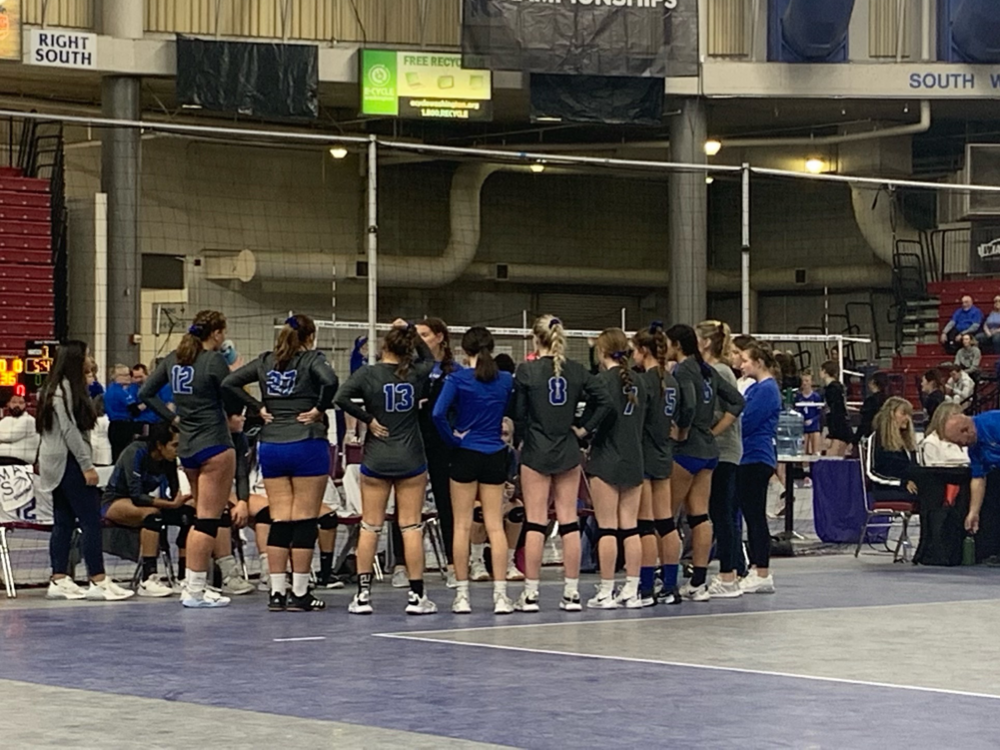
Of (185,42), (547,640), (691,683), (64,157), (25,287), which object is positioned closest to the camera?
(691,683)

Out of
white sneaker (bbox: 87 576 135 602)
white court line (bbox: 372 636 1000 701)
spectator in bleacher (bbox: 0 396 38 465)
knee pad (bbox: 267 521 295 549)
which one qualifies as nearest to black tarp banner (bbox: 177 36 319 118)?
spectator in bleacher (bbox: 0 396 38 465)

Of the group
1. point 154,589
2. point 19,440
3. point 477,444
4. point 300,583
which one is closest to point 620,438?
point 477,444

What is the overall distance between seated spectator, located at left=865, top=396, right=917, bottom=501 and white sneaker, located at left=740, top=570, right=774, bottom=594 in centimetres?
304

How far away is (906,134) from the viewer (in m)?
32.2

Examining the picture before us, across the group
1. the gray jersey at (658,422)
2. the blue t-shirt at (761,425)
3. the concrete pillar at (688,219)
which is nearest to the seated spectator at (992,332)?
the concrete pillar at (688,219)

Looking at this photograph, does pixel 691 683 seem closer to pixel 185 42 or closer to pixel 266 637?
pixel 266 637

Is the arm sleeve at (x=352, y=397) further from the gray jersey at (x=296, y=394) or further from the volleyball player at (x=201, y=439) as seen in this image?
the volleyball player at (x=201, y=439)

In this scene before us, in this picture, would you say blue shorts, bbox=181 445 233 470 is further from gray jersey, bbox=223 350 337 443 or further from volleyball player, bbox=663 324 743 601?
volleyball player, bbox=663 324 743 601

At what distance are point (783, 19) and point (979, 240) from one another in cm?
547

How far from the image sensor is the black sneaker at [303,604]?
1102 cm

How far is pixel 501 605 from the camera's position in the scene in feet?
35.7

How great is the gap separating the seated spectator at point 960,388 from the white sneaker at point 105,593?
12.2m

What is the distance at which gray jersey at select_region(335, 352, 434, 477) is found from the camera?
1081cm

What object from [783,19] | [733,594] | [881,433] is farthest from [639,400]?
[783,19]
